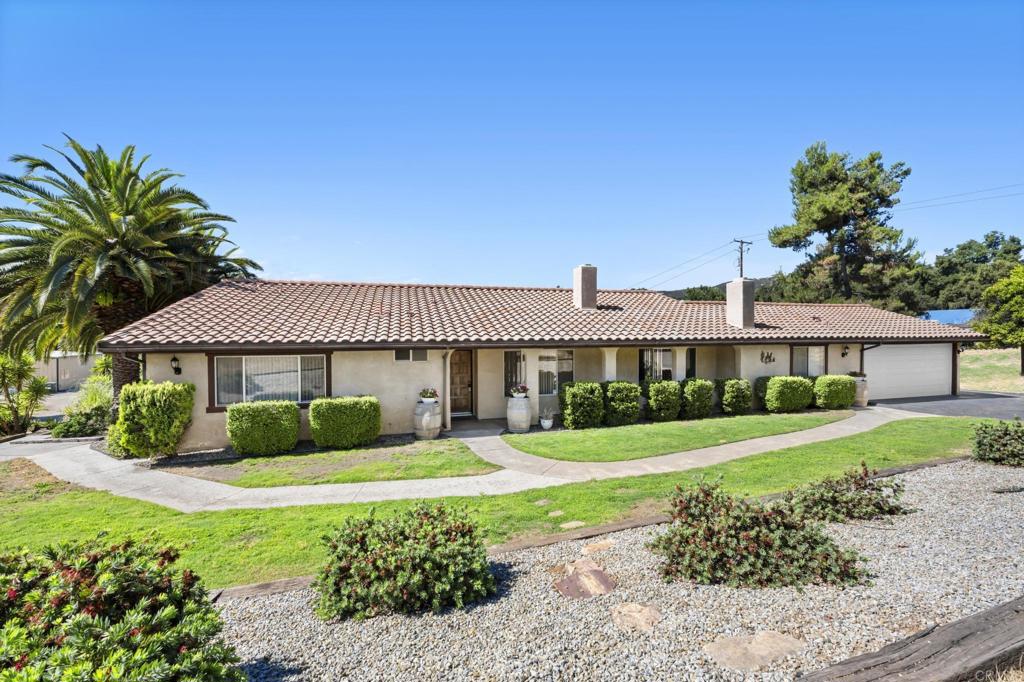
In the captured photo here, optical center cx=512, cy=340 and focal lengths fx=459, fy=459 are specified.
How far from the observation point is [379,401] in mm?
12391

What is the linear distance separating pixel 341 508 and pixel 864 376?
62.3 feet

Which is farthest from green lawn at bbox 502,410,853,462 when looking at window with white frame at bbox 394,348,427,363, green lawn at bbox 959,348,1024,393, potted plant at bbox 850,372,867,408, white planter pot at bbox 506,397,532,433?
green lawn at bbox 959,348,1024,393

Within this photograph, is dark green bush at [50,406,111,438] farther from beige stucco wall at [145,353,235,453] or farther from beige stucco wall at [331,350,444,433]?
beige stucco wall at [331,350,444,433]

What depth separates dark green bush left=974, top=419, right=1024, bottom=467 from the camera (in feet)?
27.4

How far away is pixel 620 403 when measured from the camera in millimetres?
13961

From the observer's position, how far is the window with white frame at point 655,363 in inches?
634

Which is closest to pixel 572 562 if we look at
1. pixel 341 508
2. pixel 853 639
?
pixel 853 639

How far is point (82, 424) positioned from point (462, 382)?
1168 centimetres

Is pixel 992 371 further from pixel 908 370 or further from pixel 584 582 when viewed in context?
pixel 584 582

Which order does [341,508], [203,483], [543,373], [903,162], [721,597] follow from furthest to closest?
1. [903,162]
2. [543,373]
3. [203,483]
4. [341,508]
5. [721,597]

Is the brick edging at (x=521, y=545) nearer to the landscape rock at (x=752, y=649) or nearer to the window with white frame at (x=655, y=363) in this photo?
the landscape rock at (x=752, y=649)


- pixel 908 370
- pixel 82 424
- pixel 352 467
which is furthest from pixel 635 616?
pixel 908 370

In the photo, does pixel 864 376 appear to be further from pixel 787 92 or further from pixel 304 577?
pixel 304 577

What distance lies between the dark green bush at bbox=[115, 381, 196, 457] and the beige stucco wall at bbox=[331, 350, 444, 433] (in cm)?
347
